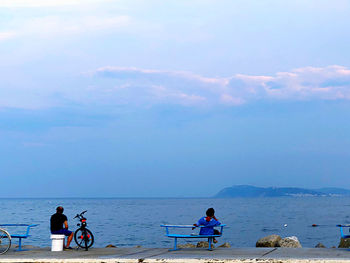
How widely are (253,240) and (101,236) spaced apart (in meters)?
15.4

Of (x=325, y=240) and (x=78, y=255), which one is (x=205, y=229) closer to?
(x=78, y=255)

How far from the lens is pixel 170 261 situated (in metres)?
12.2

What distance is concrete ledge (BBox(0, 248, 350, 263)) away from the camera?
12172 millimetres

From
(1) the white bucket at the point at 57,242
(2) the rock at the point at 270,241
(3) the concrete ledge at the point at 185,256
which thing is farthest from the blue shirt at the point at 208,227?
→ (2) the rock at the point at 270,241

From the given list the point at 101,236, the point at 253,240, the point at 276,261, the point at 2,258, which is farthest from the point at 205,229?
the point at 101,236

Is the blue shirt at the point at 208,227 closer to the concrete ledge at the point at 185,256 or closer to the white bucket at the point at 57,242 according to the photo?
the concrete ledge at the point at 185,256

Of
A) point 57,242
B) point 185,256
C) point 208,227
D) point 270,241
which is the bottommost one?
point 270,241

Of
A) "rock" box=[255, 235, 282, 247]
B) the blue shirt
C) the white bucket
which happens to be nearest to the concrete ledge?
the white bucket

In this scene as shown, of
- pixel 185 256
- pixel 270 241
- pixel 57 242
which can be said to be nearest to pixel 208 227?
pixel 185 256

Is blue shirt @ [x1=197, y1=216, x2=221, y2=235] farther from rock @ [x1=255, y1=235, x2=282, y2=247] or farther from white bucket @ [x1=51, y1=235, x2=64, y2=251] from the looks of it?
rock @ [x1=255, y1=235, x2=282, y2=247]

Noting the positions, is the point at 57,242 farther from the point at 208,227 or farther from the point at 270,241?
the point at 270,241

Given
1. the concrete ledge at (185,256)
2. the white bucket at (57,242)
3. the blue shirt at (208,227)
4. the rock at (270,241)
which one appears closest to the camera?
the concrete ledge at (185,256)

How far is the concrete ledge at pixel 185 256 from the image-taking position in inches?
479

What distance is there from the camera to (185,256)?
13.3 meters
